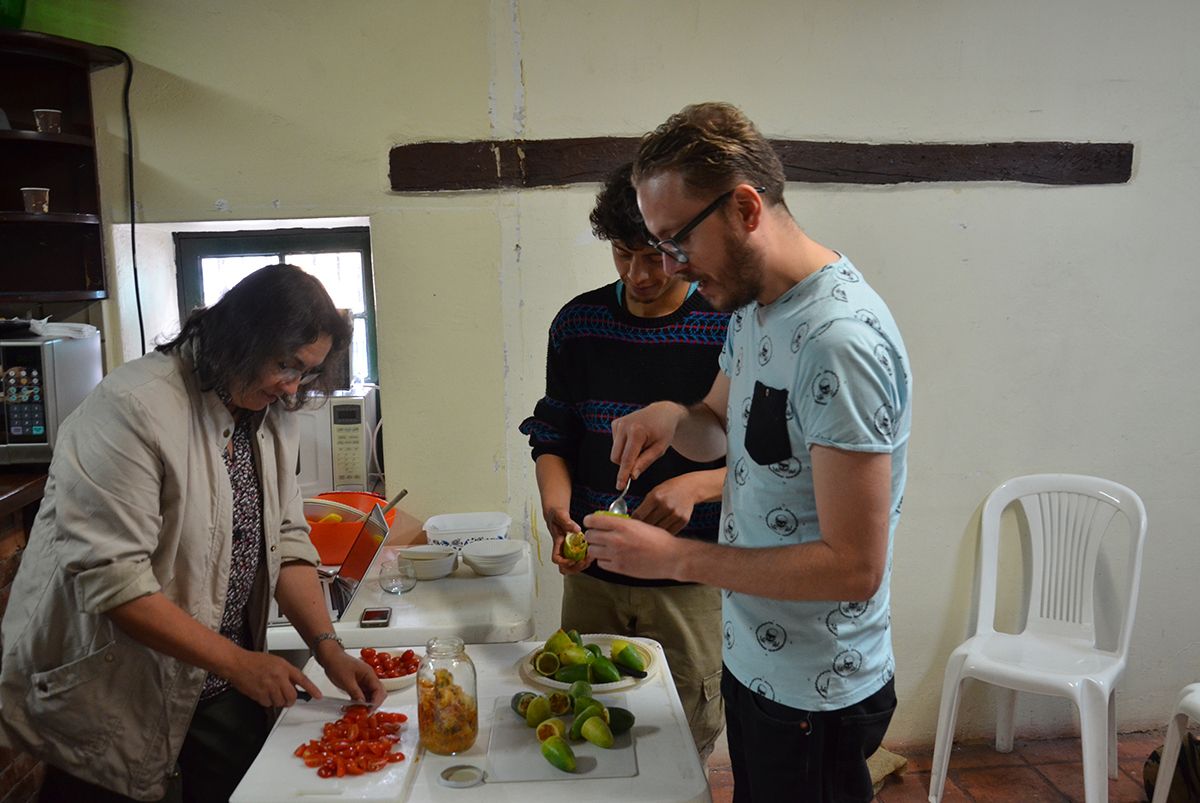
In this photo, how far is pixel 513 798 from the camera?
137cm

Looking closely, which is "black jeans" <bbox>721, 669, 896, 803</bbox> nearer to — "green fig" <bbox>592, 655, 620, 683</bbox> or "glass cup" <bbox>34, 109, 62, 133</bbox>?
"green fig" <bbox>592, 655, 620, 683</bbox>

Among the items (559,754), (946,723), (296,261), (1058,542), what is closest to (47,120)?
(296,261)

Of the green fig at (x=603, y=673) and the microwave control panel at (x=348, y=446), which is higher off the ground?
the microwave control panel at (x=348, y=446)

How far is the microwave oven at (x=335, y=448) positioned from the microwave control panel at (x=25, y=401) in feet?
2.68

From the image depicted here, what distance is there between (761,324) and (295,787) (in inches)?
41.6

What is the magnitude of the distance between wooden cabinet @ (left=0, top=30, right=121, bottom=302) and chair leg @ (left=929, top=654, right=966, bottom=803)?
2963 mm

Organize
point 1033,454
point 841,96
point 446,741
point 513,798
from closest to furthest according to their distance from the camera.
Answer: point 513,798 → point 446,741 → point 841,96 → point 1033,454

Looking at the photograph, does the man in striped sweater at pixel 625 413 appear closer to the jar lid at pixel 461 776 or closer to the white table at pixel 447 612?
the white table at pixel 447 612

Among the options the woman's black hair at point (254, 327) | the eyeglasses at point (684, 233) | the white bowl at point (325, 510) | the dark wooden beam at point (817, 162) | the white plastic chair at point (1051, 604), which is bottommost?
the white plastic chair at point (1051, 604)

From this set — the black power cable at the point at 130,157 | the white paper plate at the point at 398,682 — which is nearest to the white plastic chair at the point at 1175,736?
the white paper plate at the point at 398,682

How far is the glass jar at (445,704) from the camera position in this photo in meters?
1.50

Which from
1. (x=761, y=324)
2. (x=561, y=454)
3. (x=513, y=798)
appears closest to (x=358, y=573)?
(x=561, y=454)

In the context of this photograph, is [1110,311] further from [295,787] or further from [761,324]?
[295,787]

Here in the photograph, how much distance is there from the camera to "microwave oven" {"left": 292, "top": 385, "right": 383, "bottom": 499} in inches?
125
